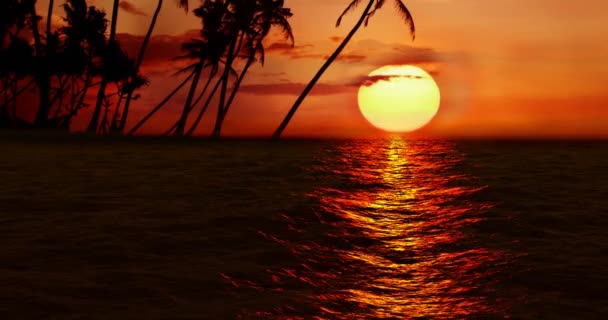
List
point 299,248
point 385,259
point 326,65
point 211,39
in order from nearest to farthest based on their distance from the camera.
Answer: point 385,259
point 299,248
point 326,65
point 211,39

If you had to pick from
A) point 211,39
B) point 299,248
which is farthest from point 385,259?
point 211,39

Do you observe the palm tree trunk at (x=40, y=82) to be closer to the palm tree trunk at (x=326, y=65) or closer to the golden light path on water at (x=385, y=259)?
the palm tree trunk at (x=326, y=65)

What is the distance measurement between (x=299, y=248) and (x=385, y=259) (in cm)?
102

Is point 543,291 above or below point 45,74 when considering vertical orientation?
below

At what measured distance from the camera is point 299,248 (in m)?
7.20

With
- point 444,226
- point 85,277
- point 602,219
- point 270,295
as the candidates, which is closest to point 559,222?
point 602,219

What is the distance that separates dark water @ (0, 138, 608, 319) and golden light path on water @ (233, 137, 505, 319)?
0.02 metres

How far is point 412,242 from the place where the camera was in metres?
7.67

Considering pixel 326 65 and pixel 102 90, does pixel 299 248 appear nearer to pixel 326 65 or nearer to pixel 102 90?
pixel 326 65

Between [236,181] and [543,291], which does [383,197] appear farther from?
[543,291]

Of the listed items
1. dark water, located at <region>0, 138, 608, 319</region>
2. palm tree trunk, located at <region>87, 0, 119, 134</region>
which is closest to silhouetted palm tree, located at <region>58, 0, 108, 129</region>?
palm tree trunk, located at <region>87, 0, 119, 134</region>

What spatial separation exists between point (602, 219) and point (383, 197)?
3813 mm

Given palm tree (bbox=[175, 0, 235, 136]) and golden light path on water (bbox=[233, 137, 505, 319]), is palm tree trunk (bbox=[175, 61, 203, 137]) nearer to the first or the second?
palm tree (bbox=[175, 0, 235, 136])

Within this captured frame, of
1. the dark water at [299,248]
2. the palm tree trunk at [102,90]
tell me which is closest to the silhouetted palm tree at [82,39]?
the palm tree trunk at [102,90]
